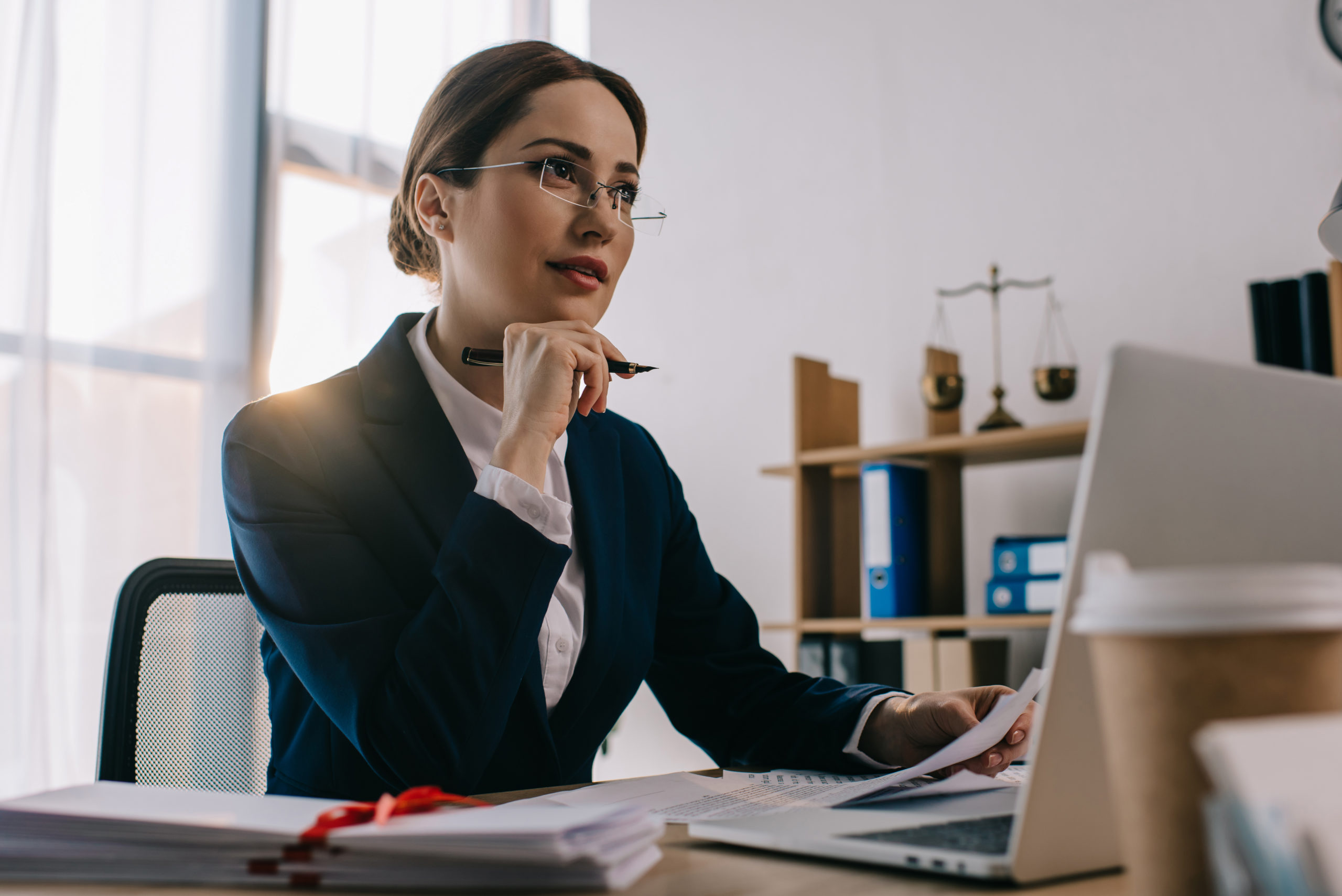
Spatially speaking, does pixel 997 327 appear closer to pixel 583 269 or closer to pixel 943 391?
pixel 943 391

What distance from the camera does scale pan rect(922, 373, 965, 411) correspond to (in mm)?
2512

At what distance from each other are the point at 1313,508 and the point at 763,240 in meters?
2.81

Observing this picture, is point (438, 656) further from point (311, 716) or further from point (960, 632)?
point (960, 632)

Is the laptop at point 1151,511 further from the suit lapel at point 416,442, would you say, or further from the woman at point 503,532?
the suit lapel at point 416,442

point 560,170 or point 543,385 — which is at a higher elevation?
point 560,170

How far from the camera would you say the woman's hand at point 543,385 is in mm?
1011

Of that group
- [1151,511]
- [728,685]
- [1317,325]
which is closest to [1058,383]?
[1317,325]

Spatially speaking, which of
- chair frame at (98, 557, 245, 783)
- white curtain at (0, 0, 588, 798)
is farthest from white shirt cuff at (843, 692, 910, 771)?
white curtain at (0, 0, 588, 798)

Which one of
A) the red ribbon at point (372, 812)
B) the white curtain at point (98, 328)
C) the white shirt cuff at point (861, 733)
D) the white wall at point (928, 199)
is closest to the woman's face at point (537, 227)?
the white shirt cuff at point (861, 733)

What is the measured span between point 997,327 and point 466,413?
180 centimetres

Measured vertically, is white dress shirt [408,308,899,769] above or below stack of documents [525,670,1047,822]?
above

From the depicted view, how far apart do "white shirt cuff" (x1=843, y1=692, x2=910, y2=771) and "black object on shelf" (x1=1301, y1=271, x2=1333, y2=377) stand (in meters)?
1.43

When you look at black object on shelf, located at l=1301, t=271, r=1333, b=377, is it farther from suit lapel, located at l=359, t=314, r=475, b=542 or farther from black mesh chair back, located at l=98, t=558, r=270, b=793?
black mesh chair back, located at l=98, t=558, r=270, b=793

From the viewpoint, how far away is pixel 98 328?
2695 mm
